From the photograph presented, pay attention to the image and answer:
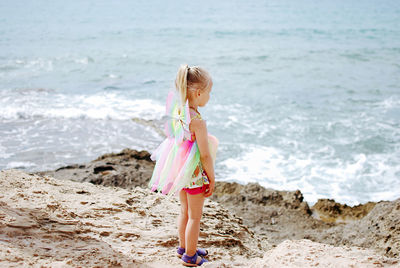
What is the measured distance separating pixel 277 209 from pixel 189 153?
309 centimetres

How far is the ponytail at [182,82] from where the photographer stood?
244cm

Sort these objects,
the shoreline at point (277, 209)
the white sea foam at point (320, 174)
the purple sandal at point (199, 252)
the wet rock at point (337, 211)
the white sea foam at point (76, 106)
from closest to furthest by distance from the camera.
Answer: the purple sandal at point (199, 252), the shoreline at point (277, 209), the wet rock at point (337, 211), the white sea foam at point (320, 174), the white sea foam at point (76, 106)

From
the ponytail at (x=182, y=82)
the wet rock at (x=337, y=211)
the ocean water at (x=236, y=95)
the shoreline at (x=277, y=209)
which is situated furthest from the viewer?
the ocean water at (x=236, y=95)

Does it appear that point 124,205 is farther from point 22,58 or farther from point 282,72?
point 22,58

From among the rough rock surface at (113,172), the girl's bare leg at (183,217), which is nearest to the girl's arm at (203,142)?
the girl's bare leg at (183,217)

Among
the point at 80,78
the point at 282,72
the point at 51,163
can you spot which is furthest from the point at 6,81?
the point at 282,72

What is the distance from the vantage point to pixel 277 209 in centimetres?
525

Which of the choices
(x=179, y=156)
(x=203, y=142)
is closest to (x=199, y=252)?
(x=179, y=156)

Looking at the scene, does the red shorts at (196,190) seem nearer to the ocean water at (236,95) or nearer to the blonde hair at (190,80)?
the blonde hair at (190,80)

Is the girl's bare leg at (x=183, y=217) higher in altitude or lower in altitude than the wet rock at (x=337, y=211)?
higher

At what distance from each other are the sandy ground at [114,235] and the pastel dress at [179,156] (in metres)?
0.56

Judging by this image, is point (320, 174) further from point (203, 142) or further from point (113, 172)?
point (203, 142)

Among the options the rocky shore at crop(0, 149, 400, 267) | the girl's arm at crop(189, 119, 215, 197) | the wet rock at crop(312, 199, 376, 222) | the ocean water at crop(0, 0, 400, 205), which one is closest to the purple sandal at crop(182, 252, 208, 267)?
the rocky shore at crop(0, 149, 400, 267)

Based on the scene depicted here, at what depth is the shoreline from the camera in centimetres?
435
